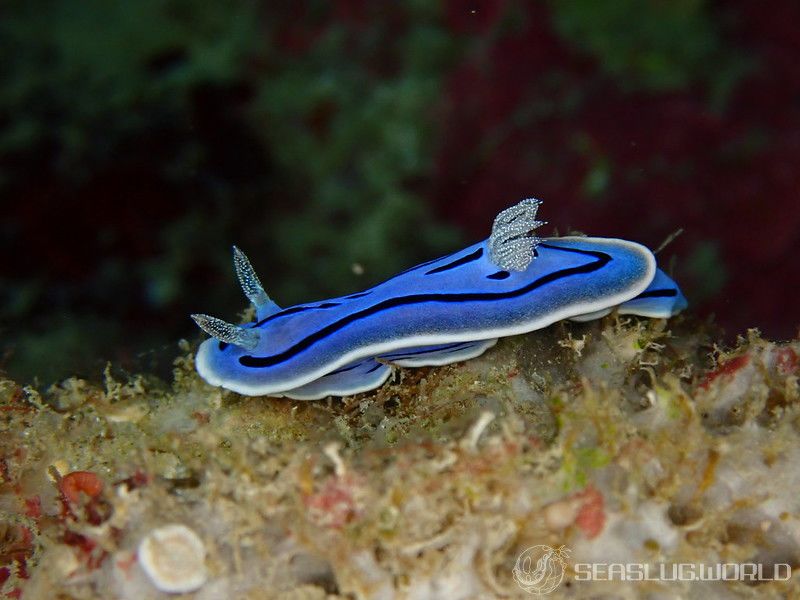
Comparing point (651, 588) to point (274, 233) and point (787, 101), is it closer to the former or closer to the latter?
point (787, 101)

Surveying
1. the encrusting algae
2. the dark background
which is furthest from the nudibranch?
the dark background

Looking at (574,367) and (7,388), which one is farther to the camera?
(7,388)

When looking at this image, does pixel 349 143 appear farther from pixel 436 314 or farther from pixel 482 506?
pixel 482 506

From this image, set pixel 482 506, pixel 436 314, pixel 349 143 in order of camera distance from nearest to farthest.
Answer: pixel 482 506 → pixel 436 314 → pixel 349 143

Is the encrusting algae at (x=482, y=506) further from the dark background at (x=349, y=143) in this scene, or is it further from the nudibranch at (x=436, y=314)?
the dark background at (x=349, y=143)

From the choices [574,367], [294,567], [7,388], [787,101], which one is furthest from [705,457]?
[787,101]

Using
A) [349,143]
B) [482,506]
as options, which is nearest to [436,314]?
[482,506]

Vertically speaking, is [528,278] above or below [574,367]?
above
